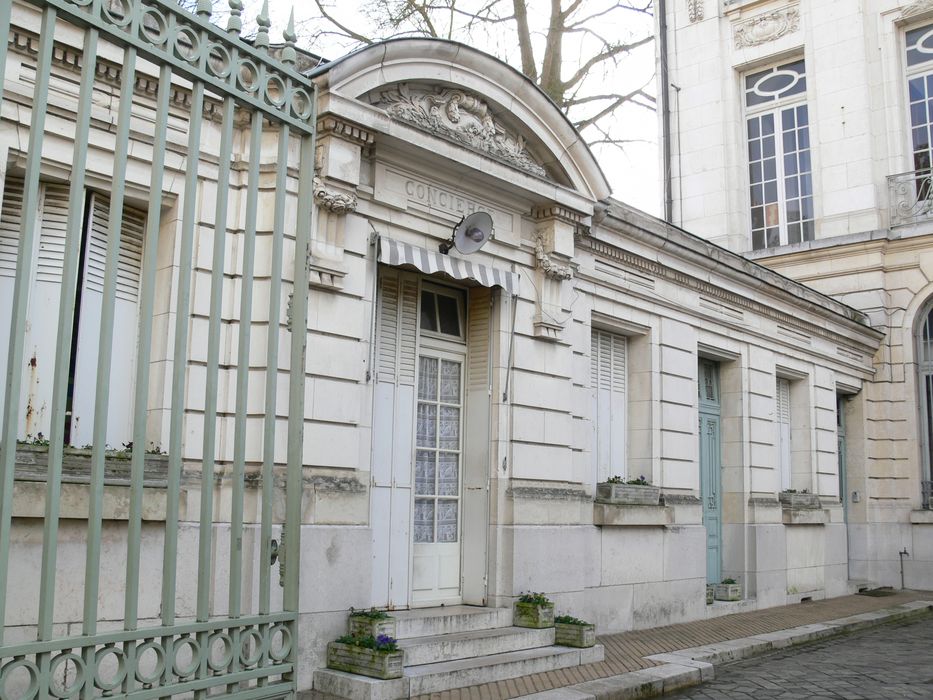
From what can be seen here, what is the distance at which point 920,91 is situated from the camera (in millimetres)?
17359

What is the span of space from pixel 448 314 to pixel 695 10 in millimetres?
13958

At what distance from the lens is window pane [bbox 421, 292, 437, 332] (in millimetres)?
8729

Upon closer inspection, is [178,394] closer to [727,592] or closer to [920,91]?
[727,592]

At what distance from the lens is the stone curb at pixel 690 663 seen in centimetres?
689

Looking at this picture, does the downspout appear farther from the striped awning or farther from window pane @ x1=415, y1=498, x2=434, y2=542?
window pane @ x1=415, y1=498, x2=434, y2=542

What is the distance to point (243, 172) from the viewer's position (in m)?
7.12

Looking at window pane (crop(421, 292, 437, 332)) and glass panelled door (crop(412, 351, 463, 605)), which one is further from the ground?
window pane (crop(421, 292, 437, 332))

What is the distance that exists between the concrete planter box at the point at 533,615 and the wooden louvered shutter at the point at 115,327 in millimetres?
3733

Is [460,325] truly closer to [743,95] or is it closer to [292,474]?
[292,474]

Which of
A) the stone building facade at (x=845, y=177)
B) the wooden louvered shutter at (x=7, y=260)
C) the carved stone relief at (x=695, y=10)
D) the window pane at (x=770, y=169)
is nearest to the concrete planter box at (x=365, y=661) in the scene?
the wooden louvered shutter at (x=7, y=260)

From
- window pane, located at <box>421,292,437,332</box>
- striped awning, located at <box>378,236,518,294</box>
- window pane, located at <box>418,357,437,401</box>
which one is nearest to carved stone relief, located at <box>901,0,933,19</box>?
striped awning, located at <box>378,236,518,294</box>

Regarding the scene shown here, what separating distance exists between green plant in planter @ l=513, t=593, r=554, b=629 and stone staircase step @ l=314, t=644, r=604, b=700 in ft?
0.88

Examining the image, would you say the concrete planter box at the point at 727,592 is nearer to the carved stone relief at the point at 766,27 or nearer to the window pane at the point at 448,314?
the window pane at the point at 448,314

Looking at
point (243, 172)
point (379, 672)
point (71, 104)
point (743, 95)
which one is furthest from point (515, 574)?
point (743, 95)
